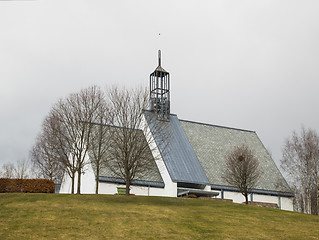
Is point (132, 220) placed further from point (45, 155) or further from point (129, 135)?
point (45, 155)

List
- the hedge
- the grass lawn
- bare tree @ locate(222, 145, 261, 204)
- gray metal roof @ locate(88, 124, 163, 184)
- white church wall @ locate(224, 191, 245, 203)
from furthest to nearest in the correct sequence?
1. white church wall @ locate(224, 191, 245, 203)
2. gray metal roof @ locate(88, 124, 163, 184)
3. bare tree @ locate(222, 145, 261, 204)
4. the hedge
5. the grass lawn

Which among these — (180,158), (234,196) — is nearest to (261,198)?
(234,196)

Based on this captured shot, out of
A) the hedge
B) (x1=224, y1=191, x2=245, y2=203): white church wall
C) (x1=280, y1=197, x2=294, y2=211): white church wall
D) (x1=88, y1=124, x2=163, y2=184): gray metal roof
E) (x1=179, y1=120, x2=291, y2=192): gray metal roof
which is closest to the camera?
the hedge

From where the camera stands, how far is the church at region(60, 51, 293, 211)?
147 ft

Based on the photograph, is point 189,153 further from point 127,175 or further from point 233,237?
point 233,237

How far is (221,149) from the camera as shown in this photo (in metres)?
55.5

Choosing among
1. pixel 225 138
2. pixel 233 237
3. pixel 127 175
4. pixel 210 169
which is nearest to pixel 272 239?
pixel 233 237

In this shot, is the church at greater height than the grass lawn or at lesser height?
greater

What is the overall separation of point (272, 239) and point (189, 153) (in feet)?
90.6

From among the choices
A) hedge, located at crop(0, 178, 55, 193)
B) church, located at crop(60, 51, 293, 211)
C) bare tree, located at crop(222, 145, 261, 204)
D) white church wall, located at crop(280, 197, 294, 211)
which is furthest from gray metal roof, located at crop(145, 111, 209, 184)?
hedge, located at crop(0, 178, 55, 193)

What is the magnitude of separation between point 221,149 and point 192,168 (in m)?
8.08

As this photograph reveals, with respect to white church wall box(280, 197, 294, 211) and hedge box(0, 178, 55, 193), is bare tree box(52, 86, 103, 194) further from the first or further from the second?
white church wall box(280, 197, 294, 211)

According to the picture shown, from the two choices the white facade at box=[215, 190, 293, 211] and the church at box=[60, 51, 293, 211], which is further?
the white facade at box=[215, 190, 293, 211]

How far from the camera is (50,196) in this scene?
105 feet
